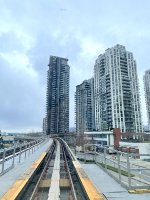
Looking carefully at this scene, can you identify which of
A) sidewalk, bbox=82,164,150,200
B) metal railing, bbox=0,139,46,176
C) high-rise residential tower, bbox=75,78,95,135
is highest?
high-rise residential tower, bbox=75,78,95,135

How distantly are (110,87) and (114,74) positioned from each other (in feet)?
28.7

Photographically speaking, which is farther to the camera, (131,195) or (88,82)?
(88,82)

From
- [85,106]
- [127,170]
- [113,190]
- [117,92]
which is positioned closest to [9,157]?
[113,190]

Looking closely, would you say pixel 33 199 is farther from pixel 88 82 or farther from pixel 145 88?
pixel 145 88

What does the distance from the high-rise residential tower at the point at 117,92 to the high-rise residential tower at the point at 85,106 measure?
84.0 ft

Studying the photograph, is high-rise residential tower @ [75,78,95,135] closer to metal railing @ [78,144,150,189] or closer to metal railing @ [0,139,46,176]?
metal railing @ [0,139,46,176]

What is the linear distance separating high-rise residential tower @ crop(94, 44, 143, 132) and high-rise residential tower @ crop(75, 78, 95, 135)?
25594mm

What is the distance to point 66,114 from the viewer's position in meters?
192

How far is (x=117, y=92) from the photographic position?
13100 centimetres

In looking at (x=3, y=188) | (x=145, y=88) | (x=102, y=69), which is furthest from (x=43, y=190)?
(x=145, y=88)

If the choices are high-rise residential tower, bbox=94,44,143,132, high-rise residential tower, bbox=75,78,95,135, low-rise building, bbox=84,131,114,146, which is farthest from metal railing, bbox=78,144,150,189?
high-rise residential tower, bbox=75,78,95,135

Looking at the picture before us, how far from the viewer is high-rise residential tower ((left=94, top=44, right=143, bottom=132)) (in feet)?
421

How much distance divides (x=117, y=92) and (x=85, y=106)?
48.5m

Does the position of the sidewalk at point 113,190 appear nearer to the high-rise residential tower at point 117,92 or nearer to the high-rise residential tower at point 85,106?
the high-rise residential tower at point 117,92
